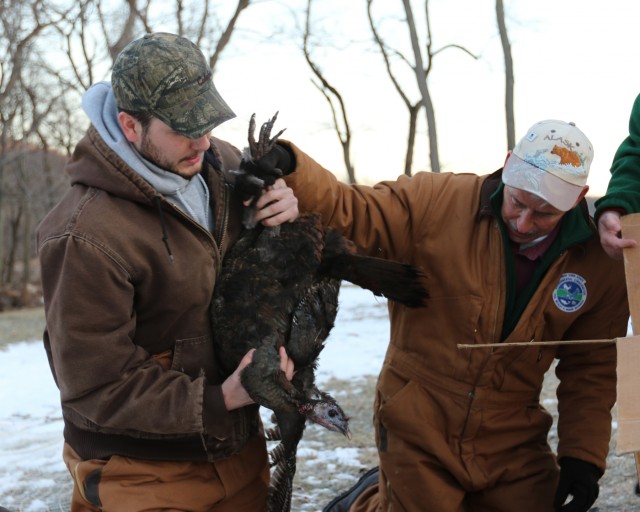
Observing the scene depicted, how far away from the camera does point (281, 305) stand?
2.74 m

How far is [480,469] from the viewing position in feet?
10.8

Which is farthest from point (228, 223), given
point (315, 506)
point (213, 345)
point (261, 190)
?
point (315, 506)

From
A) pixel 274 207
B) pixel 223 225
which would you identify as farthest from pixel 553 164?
pixel 223 225

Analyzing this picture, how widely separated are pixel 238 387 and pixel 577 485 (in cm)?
164

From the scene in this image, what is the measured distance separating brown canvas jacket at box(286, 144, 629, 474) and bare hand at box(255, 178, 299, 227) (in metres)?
0.29

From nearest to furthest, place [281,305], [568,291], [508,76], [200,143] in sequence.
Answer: [200,143] → [281,305] → [568,291] → [508,76]

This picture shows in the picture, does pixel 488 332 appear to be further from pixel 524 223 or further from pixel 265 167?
pixel 265 167

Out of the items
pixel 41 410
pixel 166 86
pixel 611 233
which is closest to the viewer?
pixel 166 86

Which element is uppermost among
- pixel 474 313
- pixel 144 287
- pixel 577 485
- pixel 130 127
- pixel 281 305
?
pixel 130 127

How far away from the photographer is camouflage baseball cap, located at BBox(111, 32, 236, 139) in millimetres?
2459

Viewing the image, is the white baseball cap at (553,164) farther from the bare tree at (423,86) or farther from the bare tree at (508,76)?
the bare tree at (423,86)

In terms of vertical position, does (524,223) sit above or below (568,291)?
above

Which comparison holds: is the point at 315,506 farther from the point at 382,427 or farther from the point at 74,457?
the point at 74,457

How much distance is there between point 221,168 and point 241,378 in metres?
0.85
